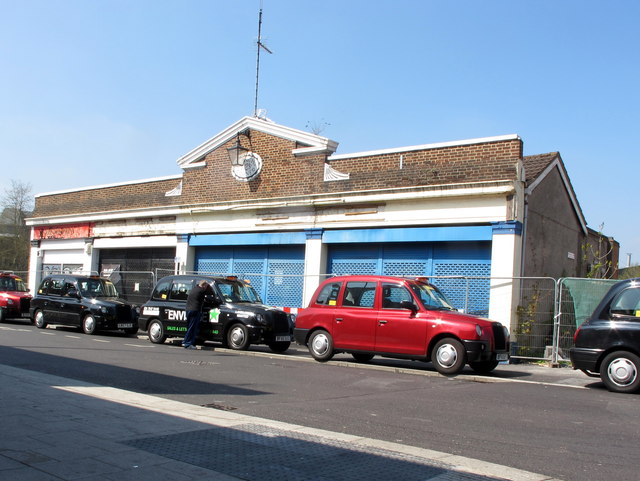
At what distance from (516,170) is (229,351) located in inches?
330

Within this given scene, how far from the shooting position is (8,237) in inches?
1764

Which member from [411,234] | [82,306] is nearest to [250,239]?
[82,306]

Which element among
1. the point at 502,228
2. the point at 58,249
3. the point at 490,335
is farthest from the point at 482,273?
the point at 58,249

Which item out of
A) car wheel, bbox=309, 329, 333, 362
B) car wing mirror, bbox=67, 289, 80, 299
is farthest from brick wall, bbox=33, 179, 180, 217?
car wheel, bbox=309, 329, 333, 362

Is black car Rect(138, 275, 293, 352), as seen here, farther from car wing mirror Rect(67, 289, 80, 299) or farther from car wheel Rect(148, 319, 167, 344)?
car wing mirror Rect(67, 289, 80, 299)

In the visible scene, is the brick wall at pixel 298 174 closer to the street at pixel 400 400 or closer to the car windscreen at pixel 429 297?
the car windscreen at pixel 429 297

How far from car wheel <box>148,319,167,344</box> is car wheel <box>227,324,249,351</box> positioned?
7.65ft

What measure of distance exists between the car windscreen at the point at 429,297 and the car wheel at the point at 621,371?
10.3 ft

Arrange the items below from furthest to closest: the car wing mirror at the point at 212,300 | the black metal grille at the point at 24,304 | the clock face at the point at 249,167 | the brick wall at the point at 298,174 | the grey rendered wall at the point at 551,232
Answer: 1. the black metal grille at the point at 24,304
2. the clock face at the point at 249,167
3. the grey rendered wall at the point at 551,232
4. the brick wall at the point at 298,174
5. the car wing mirror at the point at 212,300

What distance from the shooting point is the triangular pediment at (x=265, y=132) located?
66.4 feet

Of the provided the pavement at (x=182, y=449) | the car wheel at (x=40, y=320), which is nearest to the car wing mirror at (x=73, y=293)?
the car wheel at (x=40, y=320)

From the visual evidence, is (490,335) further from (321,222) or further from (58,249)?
(58,249)

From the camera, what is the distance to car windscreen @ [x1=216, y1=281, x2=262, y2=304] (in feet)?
52.0

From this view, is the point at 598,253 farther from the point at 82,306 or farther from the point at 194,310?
the point at 82,306
